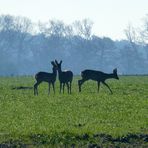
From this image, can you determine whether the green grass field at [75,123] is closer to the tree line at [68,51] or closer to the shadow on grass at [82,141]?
the shadow on grass at [82,141]

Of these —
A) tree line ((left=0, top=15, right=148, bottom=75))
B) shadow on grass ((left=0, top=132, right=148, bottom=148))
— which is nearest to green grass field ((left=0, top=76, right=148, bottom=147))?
shadow on grass ((left=0, top=132, right=148, bottom=148))

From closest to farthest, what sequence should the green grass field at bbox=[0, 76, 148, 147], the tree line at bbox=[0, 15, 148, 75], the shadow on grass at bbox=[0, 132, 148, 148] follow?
1. the shadow on grass at bbox=[0, 132, 148, 148]
2. the green grass field at bbox=[0, 76, 148, 147]
3. the tree line at bbox=[0, 15, 148, 75]

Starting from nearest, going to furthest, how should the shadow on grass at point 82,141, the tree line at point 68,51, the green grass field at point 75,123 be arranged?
the shadow on grass at point 82,141, the green grass field at point 75,123, the tree line at point 68,51

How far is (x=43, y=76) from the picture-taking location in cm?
3606

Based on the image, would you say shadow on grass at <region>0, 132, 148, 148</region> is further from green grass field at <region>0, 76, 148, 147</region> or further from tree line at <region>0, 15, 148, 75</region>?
tree line at <region>0, 15, 148, 75</region>

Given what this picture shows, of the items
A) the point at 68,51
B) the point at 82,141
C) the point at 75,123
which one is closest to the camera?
the point at 82,141

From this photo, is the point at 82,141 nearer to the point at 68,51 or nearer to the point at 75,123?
the point at 75,123

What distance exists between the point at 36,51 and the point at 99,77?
117150 millimetres

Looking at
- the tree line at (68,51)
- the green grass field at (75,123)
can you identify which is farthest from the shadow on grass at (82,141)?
the tree line at (68,51)

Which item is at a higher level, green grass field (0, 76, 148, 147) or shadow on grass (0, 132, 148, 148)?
green grass field (0, 76, 148, 147)

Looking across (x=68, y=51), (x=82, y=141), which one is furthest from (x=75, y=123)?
(x=68, y=51)

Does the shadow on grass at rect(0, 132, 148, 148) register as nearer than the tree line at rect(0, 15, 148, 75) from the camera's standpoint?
Yes

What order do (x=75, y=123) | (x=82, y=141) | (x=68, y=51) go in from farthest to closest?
1. (x=68, y=51)
2. (x=75, y=123)
3. (x=82, y=141)

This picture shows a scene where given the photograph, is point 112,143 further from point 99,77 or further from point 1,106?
point 99,77
